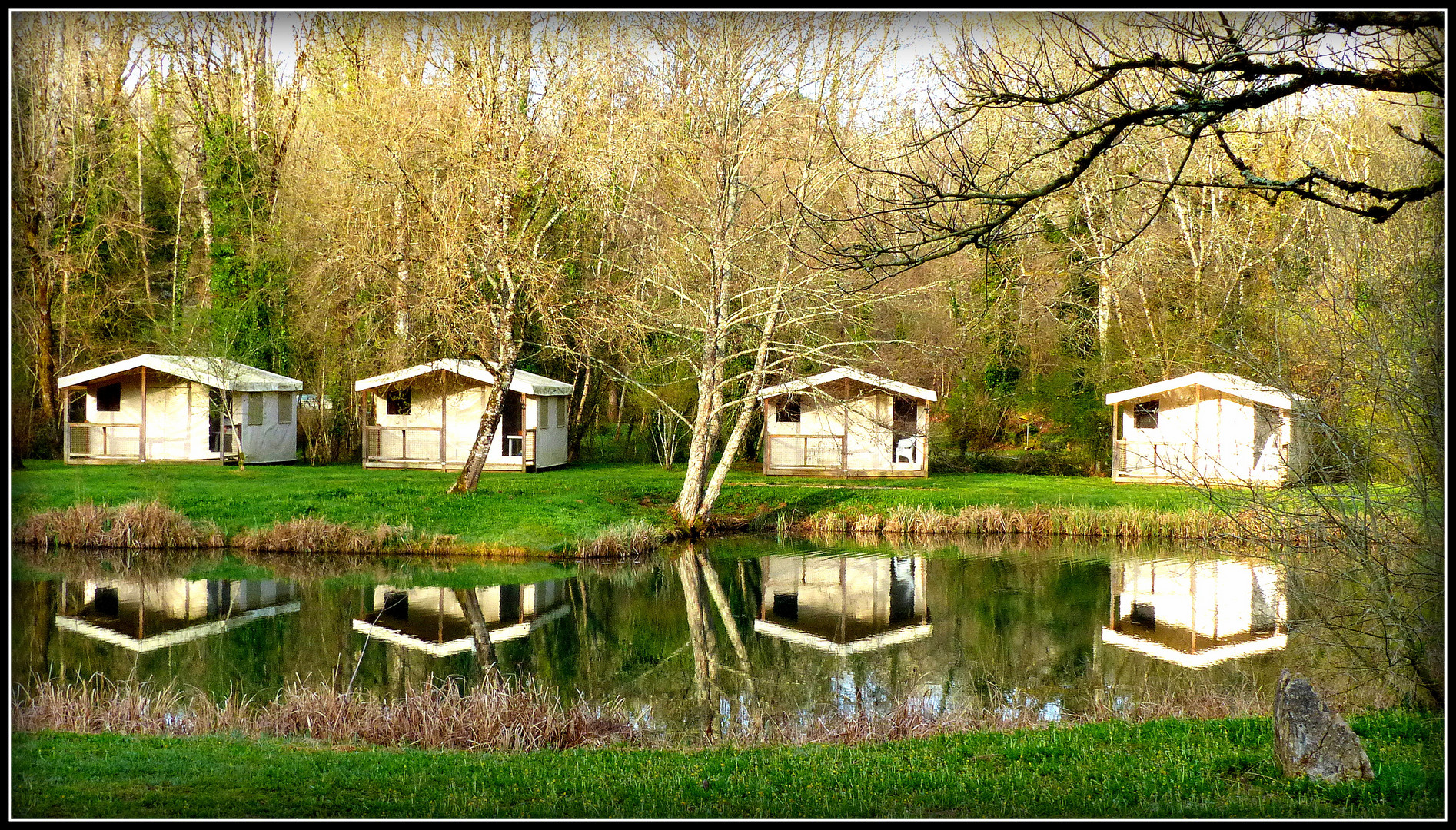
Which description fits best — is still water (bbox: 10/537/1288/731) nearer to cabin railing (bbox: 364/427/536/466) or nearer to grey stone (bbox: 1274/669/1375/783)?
grey stone (bbox: 1274/669/1375/783)

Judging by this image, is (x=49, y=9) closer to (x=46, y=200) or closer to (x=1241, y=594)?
(x=46, y=200)

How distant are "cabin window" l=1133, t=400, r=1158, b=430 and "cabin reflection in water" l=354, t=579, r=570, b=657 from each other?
17.6m

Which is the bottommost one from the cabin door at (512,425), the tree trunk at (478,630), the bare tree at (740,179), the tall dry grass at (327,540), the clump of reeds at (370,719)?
the tree trunk at (478,630)

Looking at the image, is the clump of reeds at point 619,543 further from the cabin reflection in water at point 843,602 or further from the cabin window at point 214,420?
the cabin window at point 214,420

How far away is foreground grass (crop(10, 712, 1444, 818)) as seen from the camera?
6188 millimetres

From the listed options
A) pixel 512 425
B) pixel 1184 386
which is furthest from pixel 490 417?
pixel 1184 386

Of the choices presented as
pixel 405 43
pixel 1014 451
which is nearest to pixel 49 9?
pixel 405 43

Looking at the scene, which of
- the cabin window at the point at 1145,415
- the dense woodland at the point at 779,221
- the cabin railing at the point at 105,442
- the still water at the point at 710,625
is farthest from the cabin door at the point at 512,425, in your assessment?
the cabin window at the point at 1145,415

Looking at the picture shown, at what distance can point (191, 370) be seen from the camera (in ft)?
90.9

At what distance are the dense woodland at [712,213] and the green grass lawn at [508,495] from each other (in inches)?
62.2

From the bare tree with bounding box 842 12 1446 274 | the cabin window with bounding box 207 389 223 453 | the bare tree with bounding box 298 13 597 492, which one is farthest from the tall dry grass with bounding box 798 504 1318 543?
the bare tree with bounding box 842 12 1446 274

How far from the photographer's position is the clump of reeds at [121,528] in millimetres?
Answer: 19359

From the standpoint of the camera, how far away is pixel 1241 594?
17484mm

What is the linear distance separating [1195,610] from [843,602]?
15.5ft
